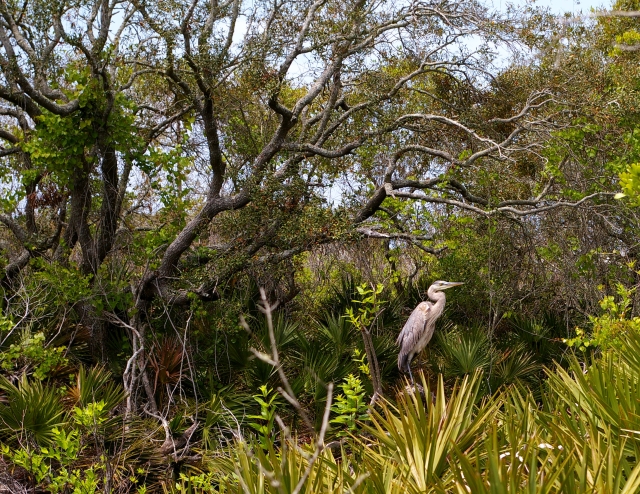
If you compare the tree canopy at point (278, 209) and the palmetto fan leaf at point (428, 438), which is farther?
the tree canopy at point (278, 209)

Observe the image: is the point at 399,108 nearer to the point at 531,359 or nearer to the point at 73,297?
the point at 531,359

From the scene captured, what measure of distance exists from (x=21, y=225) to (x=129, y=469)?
550 centimetres

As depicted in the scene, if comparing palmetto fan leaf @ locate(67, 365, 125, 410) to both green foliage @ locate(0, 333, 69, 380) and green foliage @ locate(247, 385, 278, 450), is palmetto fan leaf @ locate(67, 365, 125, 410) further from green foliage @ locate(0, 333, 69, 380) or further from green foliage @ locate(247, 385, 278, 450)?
green foliage @ locate(247, 385, 278, 450)

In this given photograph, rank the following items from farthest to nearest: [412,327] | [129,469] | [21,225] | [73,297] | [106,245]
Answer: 1. [21,225]
2. [106,245]
3. [73,297]
4. [412,327]
5. [129,469]

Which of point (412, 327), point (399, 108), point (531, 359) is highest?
point (399, 108)

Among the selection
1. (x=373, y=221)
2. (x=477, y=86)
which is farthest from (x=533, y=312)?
(x=477, y=86)

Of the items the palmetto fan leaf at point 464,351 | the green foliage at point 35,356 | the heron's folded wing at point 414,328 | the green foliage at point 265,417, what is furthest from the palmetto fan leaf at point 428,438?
the green foliage at point 35,356

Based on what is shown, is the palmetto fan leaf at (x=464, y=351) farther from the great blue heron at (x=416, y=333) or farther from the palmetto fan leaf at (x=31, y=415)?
the palmetto fan leaf at (x=31, y=415)

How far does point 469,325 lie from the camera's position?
470 inches

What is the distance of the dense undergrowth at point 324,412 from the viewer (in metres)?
4.09

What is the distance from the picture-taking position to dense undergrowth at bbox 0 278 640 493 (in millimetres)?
4090

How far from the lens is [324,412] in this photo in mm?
6941

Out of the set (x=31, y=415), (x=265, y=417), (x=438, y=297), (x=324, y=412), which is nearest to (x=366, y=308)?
(x=324, y=412)

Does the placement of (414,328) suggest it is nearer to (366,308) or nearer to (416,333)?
(416,333)
